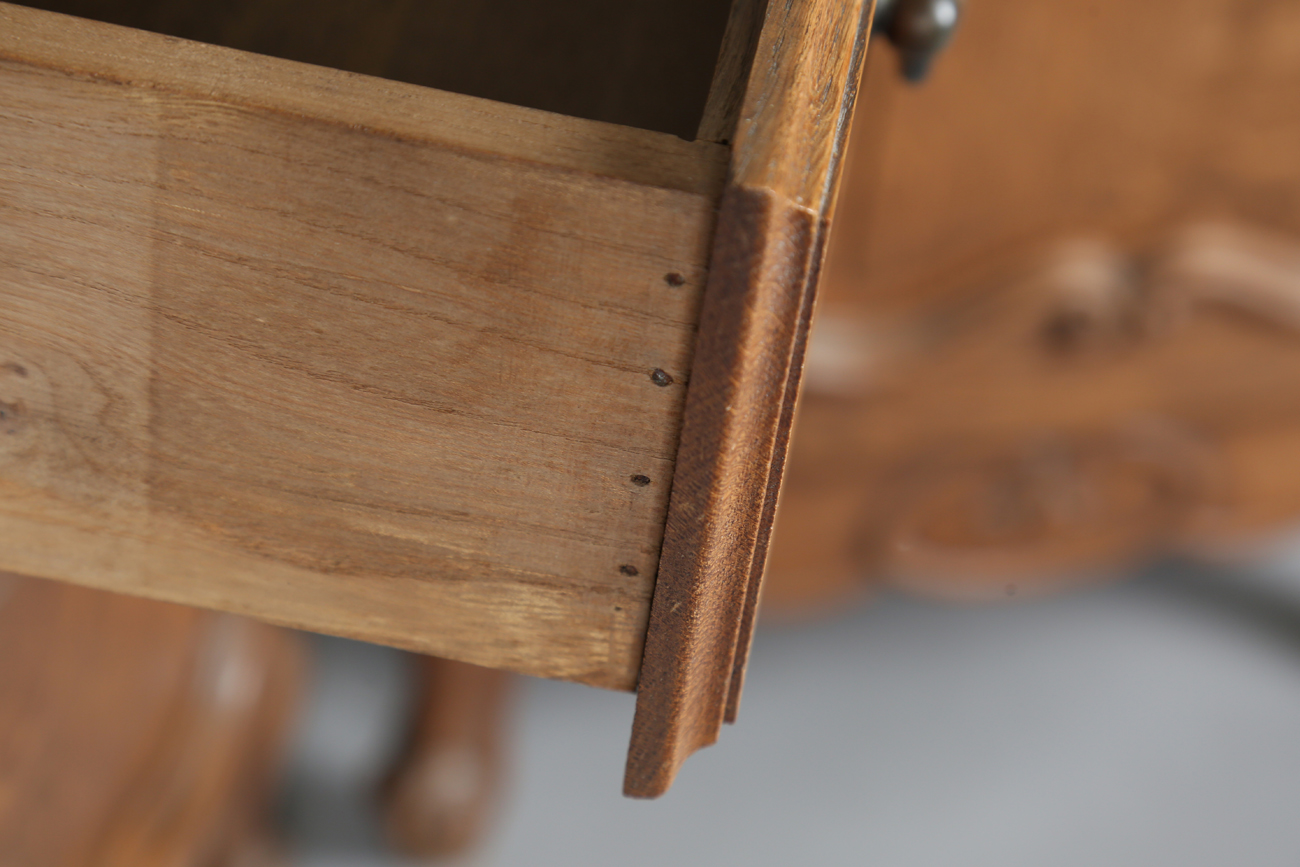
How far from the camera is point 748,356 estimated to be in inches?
9.3

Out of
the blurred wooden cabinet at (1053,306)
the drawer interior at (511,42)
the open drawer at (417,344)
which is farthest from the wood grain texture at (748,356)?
the blurred wooden cabinet at (1053,306)

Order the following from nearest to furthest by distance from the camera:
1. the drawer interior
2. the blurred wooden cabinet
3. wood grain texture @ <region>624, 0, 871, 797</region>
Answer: wood grain texture @ <region>624, 0, 871, 797</region>
the drawer interior
the blurred wooden cabinet

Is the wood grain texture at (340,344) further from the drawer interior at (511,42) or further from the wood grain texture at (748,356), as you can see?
the drawer interior at (511,42)

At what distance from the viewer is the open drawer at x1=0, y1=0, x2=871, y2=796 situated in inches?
9.2

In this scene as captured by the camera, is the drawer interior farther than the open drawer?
Yes

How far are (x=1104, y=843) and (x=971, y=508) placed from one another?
1.01 feet

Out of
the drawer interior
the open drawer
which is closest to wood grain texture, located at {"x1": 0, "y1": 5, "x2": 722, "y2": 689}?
the open drawer

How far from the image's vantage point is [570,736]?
3.40 ft

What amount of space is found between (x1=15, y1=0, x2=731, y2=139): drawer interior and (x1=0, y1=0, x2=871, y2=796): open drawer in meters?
0.13

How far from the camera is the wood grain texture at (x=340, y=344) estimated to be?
237mm

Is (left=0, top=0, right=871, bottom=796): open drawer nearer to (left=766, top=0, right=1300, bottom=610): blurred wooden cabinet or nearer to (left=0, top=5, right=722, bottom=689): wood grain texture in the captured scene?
(left=0, top=5, right=722, bottom=689): wood grain texture

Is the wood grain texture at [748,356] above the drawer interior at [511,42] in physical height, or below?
below

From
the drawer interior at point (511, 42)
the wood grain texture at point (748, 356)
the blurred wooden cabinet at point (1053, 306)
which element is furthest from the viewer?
the blurred wooden cabinet at point (1053, 306)

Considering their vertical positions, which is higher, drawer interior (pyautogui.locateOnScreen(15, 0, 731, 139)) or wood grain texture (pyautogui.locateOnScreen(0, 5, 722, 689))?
drawer interior (pyautogui.locateOnScreen(15, 0, 731, 139))
